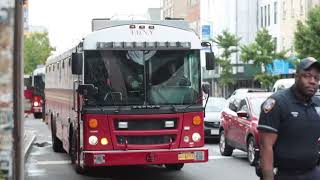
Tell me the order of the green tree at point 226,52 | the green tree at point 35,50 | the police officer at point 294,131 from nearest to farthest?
the police officer at point 294,131 → the green tree at point 226,52 → the green tree at point 35,50

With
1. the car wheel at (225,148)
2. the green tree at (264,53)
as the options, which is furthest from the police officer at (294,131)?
the green tree at (264,53)

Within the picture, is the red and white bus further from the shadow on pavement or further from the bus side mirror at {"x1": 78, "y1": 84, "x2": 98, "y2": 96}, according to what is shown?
the bus side mirror at {"x1": 78, "y1": 84, "x2": 98, "y2": 96}

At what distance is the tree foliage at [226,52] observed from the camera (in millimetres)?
60969

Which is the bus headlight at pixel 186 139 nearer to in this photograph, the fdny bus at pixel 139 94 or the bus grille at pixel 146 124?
the fdny bus at pixel 139 94

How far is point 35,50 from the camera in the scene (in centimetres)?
11056

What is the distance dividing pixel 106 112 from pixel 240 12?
191 feet

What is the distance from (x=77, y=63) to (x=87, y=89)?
459 mm

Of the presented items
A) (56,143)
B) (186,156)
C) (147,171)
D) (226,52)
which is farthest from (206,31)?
(186,156)

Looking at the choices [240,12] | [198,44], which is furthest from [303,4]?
[198,44]

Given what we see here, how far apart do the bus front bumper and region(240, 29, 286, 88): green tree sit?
137 ft

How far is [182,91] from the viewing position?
11.9 meters

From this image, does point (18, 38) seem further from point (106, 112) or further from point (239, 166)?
point (239, 166)

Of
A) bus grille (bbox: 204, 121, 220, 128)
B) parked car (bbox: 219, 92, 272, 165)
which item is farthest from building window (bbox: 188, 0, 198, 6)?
parked car (bbox: 219, 92, 272, 165)

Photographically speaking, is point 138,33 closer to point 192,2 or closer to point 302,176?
point 302,176
